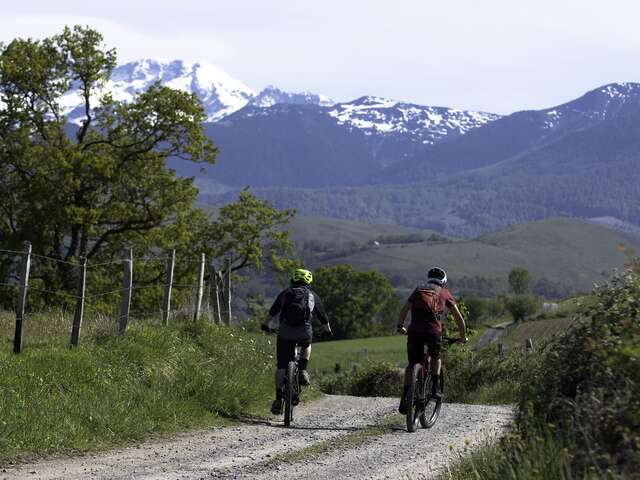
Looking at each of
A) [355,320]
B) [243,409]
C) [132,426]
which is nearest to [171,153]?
[243,409]

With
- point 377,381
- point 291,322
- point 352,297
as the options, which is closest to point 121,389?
point 291,322

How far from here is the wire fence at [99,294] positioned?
16094 mm

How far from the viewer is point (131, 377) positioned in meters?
14.2

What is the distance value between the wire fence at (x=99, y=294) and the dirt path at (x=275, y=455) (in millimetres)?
3544

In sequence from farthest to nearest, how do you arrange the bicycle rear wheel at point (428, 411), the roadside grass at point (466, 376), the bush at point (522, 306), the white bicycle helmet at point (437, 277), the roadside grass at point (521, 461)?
the bush at point (522, 306)
the roadside grass at point (466, 376)
the bicycle rear wheel at point (428, 411)
the white bicycle helmet at point (437, 277)
the roadside grass at point (521, 461)

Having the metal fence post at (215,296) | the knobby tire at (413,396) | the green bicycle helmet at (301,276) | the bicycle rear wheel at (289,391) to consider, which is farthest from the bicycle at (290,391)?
the metal fence post at (215,296)

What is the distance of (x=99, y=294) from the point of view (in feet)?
50.4

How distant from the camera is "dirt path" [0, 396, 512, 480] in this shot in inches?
398

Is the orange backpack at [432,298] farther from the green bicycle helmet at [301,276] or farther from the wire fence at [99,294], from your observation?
the wire fence at [99,294]

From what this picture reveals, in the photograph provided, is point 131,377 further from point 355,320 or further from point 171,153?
point 355,320

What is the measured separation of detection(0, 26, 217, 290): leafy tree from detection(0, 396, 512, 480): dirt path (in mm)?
24717

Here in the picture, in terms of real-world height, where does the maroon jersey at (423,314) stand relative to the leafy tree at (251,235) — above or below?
below

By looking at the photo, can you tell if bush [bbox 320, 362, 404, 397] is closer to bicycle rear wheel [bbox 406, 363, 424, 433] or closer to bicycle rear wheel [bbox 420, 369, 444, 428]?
bicycle rear wheel [bbox 420, 369, 444, 428]

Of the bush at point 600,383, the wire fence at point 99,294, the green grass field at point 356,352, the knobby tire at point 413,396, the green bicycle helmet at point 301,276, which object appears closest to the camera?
the bush at point 600,383
